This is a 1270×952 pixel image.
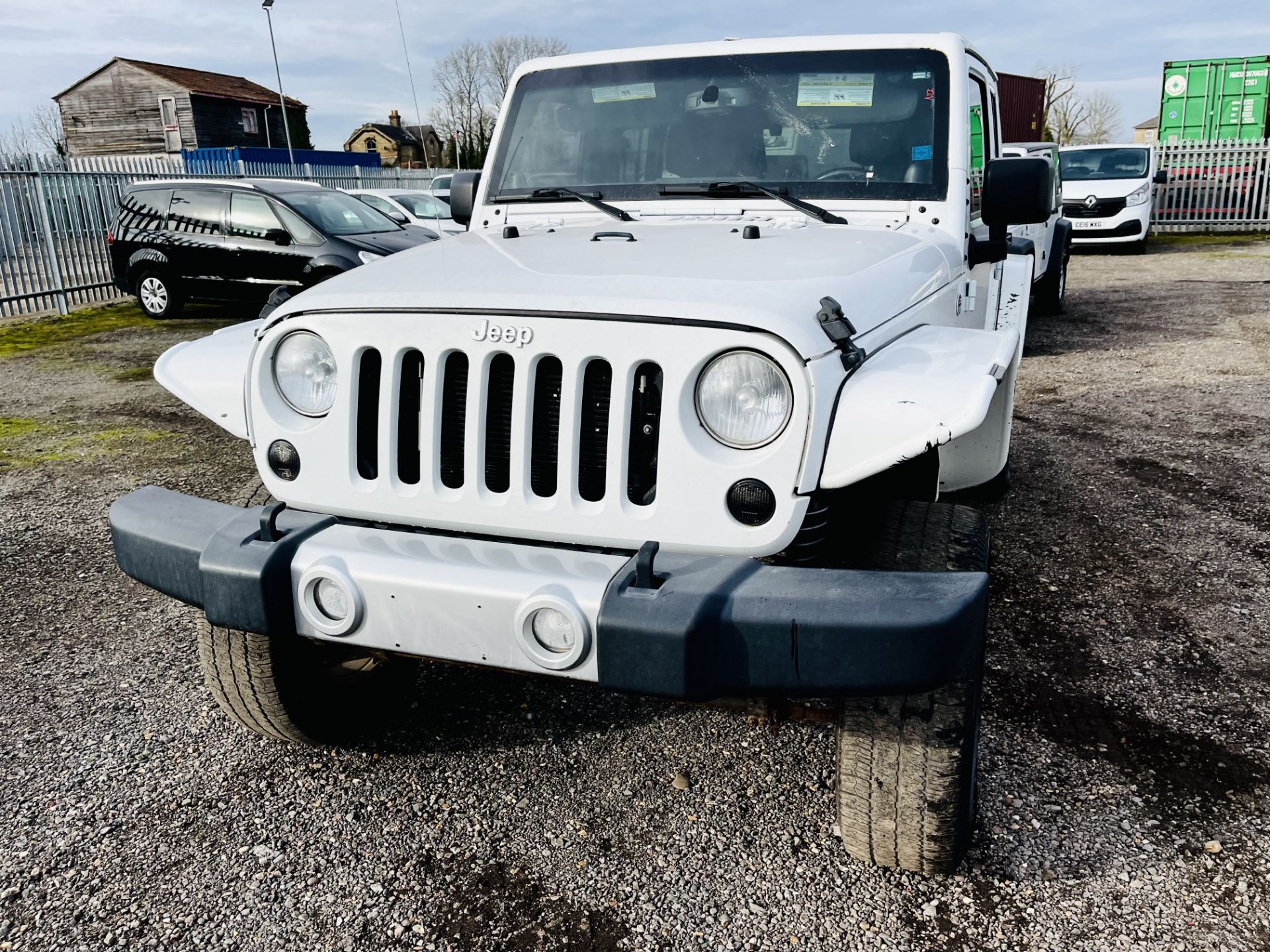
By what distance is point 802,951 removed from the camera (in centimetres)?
216

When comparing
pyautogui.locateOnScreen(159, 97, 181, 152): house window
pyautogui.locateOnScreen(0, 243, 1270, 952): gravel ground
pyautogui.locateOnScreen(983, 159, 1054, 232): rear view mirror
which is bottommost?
pyautogui.locateOnScreen(0, 243, 1270, 952): gravel ground

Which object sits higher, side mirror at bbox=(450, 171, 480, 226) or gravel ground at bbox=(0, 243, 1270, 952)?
side mirror at bbox=(450, 171, 480, 226)

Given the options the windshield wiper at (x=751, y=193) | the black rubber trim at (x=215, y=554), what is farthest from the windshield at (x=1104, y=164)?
the black rubber trim at (x=215, y=554)

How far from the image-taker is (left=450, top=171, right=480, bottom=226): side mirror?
3.94 m

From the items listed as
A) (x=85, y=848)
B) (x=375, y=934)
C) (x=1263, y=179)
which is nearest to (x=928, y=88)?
(x=375, y=934)

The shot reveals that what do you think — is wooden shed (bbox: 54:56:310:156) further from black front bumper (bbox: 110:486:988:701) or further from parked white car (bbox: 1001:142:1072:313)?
black front bumper (bbox: 110:486:988:701)

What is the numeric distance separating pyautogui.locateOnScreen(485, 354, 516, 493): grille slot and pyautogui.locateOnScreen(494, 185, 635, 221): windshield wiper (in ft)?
4.32

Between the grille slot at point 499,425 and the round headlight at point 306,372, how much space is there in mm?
413

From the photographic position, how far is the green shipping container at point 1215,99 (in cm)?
2128

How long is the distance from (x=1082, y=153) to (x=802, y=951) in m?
16.5

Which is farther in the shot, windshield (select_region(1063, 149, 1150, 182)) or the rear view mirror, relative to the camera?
windshield (select_region(1063, 149, 1150, 182))

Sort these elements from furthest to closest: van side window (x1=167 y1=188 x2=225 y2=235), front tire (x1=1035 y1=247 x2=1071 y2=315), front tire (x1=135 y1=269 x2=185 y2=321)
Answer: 1. front tire (x1=135 y1=269 x2=185 y2=321)
2. van side window (x1=167 y1=188 x2=225 y2=235)
3. front tire (x1=1035 y1=247 x2=1071 y2=315)

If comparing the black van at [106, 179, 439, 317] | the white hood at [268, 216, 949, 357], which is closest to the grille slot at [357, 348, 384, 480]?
the white hood at [268, 216, 949, 357]

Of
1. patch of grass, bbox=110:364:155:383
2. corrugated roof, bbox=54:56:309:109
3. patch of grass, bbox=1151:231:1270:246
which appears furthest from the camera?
corrugated roof, bbox=54:56:309:109
